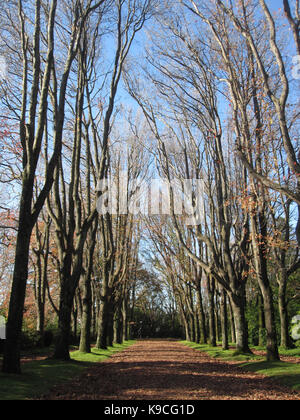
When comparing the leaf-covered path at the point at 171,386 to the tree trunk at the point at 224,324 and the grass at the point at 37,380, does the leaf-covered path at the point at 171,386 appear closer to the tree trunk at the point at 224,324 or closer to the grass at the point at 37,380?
the grass at the point at 37,380

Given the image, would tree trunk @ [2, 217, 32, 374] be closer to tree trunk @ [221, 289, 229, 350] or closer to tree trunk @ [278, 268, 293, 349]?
tree trunk @ [221, 289, 229, 350]

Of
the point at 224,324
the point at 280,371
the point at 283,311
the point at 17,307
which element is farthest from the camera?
the point at 224,324

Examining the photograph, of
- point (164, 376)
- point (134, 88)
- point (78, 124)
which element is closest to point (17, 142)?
point (78, 124)

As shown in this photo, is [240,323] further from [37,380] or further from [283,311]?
[37,380]

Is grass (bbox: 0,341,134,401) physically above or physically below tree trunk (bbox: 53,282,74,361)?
below

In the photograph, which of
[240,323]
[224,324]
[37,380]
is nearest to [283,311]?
[224,324]

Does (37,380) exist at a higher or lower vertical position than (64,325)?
lower

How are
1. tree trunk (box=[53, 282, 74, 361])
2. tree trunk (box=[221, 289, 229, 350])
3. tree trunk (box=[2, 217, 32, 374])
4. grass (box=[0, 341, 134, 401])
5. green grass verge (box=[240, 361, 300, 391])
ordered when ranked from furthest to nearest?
tree trunk (box=[221, 289, 229, 350]) < tree trunk (box=[53, 282, 74, 361]) < green grass verge (box=[240, 361, 300, 391]) < tree trunk (box=[2, 217, 32, 374]) < grass (box=[0, 341, 134, 401])

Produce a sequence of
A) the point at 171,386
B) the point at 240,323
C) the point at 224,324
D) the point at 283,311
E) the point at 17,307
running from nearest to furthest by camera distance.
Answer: the point at 171,386
the point at 17,307
the point at 240,323
the point at 283,311
the point at 224,324

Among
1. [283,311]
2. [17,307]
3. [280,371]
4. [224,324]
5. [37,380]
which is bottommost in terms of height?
[280,371]

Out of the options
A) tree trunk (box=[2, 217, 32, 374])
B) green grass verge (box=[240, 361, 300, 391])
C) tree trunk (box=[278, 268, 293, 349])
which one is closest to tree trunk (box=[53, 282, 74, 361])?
tree trunk (box=[2, 217, 32, 374])

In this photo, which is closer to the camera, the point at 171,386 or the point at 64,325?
the point at 171,386
